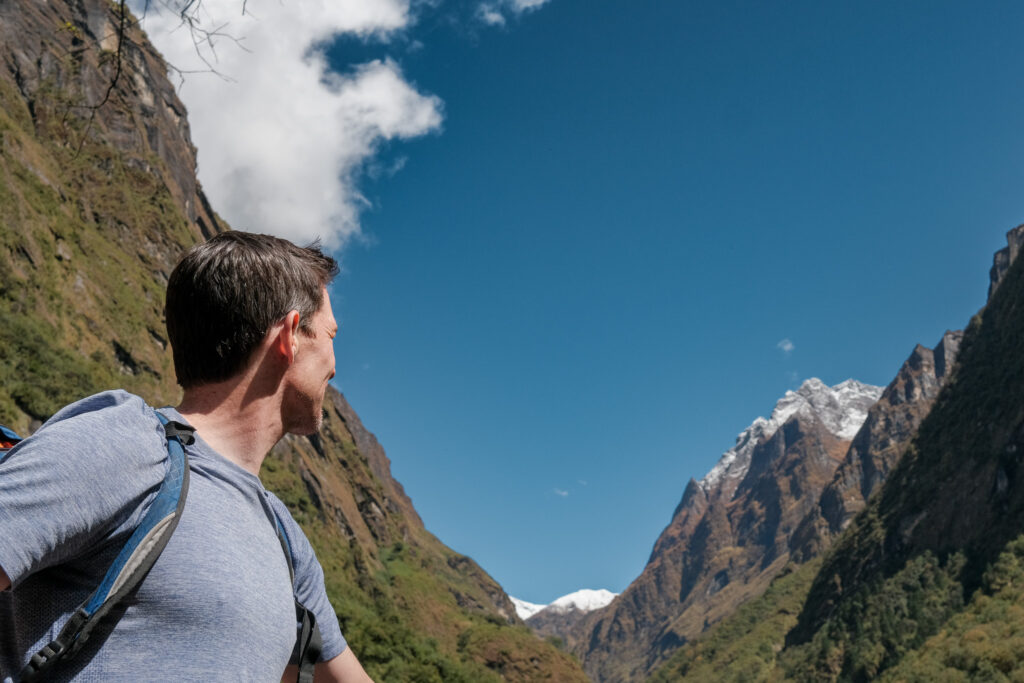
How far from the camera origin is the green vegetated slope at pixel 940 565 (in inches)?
2963

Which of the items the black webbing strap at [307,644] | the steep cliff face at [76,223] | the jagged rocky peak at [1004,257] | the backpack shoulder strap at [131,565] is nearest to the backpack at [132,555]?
the backpack shoulder strap at [131,565]

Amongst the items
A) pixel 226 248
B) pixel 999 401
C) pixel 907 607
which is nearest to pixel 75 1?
pixel 226 248

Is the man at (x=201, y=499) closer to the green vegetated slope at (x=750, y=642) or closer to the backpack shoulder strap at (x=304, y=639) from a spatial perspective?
the backpack shoulder strap at (x=304, y=639)

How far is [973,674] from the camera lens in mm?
64250

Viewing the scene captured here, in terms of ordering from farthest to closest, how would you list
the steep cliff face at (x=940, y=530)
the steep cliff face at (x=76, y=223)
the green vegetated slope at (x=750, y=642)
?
the green vegetated slope at (x=750, y=642)
the steep cliff face at (x=940, y=530)
the steep cliff face at (x=76, y=223)

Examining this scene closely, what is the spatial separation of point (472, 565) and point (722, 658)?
69.1m

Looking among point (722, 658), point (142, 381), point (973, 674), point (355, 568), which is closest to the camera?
point (142, 381)

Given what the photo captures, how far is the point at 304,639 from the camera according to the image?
176cm

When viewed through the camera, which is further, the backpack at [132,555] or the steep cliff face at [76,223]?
the steep cliff face at [76,223]

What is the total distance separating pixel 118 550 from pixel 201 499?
17 cm

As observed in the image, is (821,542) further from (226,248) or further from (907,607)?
(226,248)

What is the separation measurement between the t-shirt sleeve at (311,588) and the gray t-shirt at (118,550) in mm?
338

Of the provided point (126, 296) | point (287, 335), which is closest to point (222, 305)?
point (287, 335)

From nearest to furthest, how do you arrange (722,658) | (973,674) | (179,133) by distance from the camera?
(179,133), (973,674), (722,658)
